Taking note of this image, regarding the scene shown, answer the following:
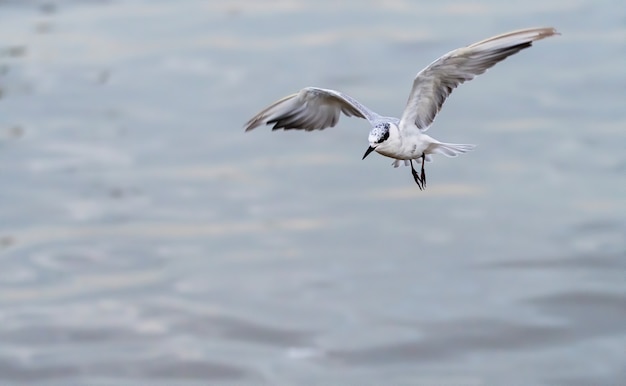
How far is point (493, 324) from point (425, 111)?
3057 centimetres

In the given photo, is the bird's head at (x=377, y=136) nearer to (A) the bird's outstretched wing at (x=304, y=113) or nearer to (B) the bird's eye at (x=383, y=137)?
(B) the bird's eye at (x=383, y=137)

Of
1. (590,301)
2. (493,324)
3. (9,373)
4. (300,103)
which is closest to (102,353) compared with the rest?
(9,373)

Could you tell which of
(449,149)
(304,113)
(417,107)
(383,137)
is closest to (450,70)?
(417,107)

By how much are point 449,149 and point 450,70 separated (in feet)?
3.57

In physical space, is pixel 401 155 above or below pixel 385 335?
above

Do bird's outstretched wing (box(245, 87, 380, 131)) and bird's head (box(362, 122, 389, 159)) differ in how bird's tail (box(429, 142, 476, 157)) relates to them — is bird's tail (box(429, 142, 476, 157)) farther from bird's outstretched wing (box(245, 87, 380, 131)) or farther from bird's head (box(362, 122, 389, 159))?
bird's outstretched wing (box(245, 87, 380, 131))

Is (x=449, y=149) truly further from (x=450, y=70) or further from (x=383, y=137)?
(x=450, y=70)

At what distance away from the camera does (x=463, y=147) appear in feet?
33.2

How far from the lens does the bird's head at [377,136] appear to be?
959 cm

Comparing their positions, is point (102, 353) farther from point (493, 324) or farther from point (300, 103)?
point (300, 103)

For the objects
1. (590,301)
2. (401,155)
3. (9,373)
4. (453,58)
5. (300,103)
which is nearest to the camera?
(401,155)

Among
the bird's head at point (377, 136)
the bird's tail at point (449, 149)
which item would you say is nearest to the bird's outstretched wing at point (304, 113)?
the bird's tail at point (449, 149)

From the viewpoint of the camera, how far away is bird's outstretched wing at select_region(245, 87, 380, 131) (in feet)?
39.7

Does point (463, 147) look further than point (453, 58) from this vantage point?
No
